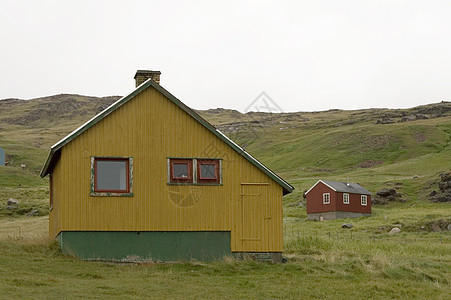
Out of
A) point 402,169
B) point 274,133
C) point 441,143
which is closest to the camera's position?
point 402,169

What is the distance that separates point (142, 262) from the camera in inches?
986

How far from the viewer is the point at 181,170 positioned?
2625cm

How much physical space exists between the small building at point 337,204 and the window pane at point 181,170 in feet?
157

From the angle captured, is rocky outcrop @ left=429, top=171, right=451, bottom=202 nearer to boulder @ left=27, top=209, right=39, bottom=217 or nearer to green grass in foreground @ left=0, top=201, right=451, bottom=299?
boulder @ left=27, top=209, right=39, bottom=217

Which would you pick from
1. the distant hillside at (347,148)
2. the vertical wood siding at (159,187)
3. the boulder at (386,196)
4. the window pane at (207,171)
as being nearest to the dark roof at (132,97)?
the vertical wood siding at (159,187)

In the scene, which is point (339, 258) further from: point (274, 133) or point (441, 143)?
point (274, 133)

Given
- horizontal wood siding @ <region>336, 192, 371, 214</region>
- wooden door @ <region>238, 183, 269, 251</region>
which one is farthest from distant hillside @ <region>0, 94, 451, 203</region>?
wooden door @ <region>238, 183, 269, 251</region>

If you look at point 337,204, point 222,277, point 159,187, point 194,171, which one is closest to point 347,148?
point 337,204

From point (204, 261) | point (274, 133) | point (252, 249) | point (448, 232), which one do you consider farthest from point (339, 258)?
point (274, 133)

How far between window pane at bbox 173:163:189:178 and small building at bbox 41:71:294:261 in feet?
0.14

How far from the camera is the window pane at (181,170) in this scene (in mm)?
26188

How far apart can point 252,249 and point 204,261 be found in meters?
2.18

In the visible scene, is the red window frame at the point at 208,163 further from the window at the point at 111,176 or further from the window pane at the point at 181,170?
the window at the point at 111,176

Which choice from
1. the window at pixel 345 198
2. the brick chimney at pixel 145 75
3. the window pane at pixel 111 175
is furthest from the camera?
the window at pixel 345 198
